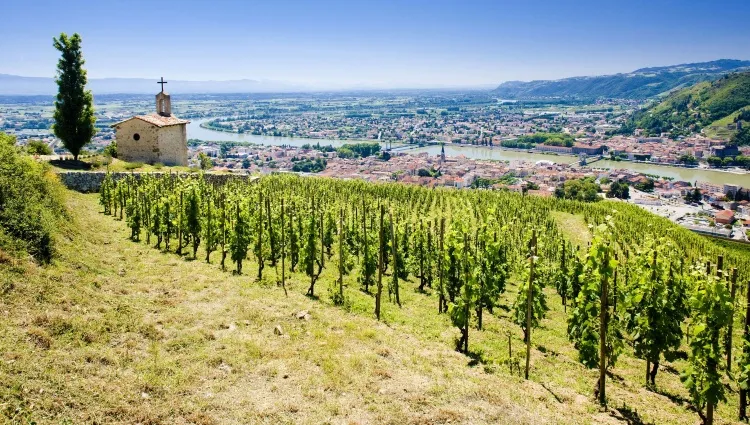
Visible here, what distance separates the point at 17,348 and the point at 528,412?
777 cm

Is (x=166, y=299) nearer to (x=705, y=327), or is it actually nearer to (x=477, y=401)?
(x=477, y=401)

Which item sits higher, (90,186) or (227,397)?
(90,186)

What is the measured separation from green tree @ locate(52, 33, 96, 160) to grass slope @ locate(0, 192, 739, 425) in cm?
1882

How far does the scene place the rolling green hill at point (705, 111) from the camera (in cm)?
14112

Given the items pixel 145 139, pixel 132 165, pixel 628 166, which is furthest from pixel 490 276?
pixel 628 166

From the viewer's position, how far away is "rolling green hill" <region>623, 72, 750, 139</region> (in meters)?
141

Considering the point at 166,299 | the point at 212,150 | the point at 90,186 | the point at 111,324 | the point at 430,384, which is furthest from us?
the point at 212,150

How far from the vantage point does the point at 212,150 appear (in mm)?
101188

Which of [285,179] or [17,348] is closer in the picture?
[17,348]

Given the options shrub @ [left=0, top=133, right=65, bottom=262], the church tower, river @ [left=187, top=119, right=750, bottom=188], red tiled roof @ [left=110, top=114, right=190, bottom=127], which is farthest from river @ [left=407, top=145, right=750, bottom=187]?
shrub @ [left=0, top=133, right=65, bottom=262]

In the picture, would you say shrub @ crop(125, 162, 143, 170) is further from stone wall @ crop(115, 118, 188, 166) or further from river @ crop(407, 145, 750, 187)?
river @ crop(407, 145, 750, 187)

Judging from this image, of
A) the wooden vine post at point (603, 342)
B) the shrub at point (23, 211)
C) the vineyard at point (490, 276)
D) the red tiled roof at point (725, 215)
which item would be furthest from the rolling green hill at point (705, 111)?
the shrub at point (23, 211)

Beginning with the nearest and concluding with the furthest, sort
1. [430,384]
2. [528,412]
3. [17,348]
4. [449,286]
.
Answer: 1. [17,348]
2. [528,412]
3. [430,384]
4. [449,286]

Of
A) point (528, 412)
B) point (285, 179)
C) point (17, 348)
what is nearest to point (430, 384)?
point (528, 412)
